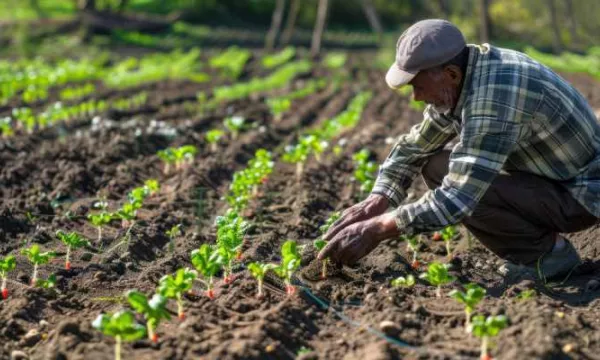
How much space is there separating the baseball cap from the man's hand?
679 millimetres

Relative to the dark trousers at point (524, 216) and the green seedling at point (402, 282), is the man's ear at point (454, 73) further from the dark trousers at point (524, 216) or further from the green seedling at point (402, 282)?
the green seedling at point (402, 282)

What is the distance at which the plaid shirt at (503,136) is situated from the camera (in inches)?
176

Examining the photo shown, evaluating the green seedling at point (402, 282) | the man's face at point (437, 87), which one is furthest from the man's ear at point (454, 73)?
the green seedling at point (402, 282)

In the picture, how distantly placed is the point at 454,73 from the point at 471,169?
0.49 metres

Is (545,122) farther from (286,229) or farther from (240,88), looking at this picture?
(240,88)

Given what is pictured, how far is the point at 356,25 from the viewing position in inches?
1363

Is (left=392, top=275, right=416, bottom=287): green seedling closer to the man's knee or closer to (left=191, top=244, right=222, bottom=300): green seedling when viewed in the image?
the man's knee

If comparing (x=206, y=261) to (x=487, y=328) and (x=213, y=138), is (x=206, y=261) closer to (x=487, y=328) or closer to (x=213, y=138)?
(x=487, y=328)

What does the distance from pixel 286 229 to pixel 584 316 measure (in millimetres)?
2354

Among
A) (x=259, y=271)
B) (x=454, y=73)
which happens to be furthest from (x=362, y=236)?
(x=454, y=73)

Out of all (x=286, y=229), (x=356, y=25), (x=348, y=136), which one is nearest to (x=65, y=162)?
(x=286, y=229)

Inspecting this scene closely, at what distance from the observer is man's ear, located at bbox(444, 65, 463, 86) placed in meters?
4.54

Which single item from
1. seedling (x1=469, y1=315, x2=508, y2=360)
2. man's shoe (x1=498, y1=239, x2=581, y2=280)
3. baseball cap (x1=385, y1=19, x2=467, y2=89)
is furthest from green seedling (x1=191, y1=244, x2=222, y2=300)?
man's shoe (x1=498, y1=239, x2=581, y2=280)

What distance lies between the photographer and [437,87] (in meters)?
4.59
